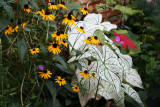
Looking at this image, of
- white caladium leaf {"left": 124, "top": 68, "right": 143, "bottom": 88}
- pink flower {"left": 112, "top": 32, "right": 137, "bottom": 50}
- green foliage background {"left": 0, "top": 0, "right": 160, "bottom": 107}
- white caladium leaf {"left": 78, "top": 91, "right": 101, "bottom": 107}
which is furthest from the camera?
pink flower {"left": 112, "top": 32, "right": 137, "bottom": 50}

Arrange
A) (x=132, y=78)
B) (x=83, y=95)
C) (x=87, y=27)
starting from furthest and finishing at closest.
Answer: (x=87, y=27) < (x=132, y=78) < (x=83, y=95)

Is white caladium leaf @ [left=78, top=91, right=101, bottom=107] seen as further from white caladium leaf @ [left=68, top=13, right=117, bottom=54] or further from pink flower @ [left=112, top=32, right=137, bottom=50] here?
pink flower @ [left=112, top=32, right=137, bottom=50]

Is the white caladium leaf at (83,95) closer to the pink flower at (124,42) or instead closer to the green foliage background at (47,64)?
the green foliage background at (47,64)

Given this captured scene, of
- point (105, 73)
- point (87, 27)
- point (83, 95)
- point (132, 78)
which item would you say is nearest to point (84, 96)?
point (83, 95)

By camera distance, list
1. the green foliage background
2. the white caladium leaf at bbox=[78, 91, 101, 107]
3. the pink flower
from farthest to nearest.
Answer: the pink flower, the white caladium leaf at bbox=[78, 91, 101, 107], the green foliage background

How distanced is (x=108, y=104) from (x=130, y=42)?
1.97ft

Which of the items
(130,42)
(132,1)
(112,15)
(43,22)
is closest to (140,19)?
(132,1)

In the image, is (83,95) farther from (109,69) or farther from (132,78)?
(132,78)

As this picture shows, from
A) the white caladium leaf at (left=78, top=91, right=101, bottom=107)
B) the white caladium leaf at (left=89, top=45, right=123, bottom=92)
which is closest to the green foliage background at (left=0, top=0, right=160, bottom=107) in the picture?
the white caladium leaf at (left=78, top=91, right=101, bottom=107)

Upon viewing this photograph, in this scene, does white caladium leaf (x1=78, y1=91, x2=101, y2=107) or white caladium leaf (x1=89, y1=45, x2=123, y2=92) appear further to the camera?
white caladium leaf (x1=78, y1=91, x2=101, y2=107)

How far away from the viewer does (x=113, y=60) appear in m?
1.09

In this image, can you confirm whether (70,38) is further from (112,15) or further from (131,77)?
(112,15)

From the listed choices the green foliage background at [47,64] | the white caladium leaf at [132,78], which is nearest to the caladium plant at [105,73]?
the white caladium leaf at [132,78]

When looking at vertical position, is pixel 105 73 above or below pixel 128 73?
above
